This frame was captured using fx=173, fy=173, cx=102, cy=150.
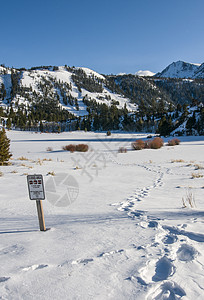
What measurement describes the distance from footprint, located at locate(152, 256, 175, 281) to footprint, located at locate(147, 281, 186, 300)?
0.09 meters

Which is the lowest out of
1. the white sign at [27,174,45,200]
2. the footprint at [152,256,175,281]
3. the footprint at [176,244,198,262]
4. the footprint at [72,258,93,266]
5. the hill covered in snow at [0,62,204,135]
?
the footprint at [176,244,198,262]

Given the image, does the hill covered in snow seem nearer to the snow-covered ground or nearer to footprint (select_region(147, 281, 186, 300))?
the snow-covered ground

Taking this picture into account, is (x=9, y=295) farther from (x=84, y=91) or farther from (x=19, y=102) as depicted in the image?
(x=84, y=91)

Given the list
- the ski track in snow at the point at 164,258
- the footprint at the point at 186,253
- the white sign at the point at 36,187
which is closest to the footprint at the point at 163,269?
the ski track in snow at the point at 164,258

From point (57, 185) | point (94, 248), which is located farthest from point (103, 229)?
point (57, 185)

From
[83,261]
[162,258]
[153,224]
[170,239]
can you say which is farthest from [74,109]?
[162,258]

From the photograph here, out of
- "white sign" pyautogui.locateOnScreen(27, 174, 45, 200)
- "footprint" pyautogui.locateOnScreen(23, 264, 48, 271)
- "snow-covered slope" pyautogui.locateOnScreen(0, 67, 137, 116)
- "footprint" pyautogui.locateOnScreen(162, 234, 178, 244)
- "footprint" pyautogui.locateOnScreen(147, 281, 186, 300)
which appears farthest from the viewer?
"snow-covered slope" pyautogui.locateOnScreen(0, 67, 137, 116)

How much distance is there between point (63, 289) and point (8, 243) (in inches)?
51.4

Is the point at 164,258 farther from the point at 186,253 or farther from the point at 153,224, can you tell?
the point at 153,224

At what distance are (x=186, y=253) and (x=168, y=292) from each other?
750mm

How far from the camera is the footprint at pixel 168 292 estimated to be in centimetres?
148

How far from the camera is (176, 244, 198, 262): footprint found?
202 centimetres

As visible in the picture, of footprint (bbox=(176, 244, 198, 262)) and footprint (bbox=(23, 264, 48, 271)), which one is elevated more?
footprint (bbox=(23, 264, 48, 271))

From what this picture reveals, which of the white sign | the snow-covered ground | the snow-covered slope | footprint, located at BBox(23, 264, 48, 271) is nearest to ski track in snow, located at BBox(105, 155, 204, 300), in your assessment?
the snow-covered ground
